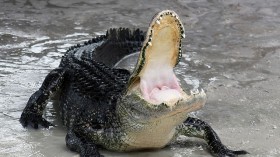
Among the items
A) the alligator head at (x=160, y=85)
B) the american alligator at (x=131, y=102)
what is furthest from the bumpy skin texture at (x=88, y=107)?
the alligator head at (x=160, y=85)

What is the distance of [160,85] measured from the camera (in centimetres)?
345

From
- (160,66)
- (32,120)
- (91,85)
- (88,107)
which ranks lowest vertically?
(32,120)

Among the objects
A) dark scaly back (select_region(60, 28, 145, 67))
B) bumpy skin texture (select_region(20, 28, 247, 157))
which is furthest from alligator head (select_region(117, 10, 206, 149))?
dark scaly back (select_region(60, 28, 145, 67))

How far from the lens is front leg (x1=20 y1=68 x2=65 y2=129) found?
4.26m

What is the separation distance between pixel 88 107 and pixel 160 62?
2.82 ft

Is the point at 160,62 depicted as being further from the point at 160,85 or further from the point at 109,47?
the point at 109,47

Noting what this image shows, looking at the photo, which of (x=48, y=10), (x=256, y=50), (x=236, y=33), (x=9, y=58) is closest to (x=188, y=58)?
(x=256, y=50)

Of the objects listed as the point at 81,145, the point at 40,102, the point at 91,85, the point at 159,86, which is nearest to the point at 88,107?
the point at 91,85

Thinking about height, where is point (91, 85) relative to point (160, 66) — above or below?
below

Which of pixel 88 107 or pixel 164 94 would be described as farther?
pixel 88 107

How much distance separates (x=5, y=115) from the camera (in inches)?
172

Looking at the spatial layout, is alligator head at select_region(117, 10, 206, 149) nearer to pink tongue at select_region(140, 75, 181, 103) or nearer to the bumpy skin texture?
pink tongue at select_region(140, 75, 181, 103)

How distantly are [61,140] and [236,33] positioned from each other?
399 cm

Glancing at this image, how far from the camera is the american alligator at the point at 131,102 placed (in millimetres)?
3316
